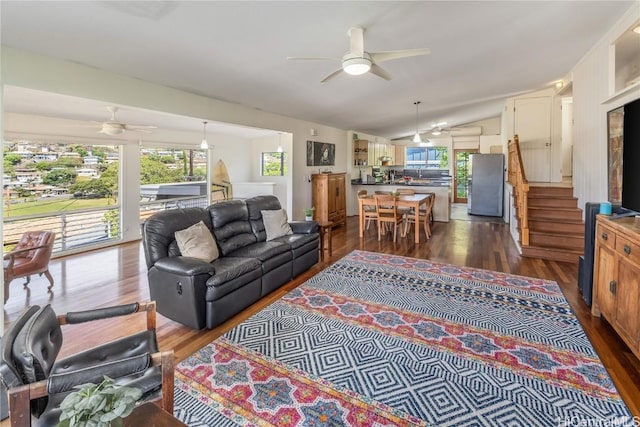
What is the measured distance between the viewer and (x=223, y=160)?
26.9ft

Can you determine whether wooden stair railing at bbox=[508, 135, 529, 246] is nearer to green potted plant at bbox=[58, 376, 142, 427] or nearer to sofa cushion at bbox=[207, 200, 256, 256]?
sofa cushion at bbox=[207, 200, 256, 256]

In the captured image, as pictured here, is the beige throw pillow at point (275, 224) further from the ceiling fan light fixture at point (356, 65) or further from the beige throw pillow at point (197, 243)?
the ceiling fan light fixture at point (356, 65)

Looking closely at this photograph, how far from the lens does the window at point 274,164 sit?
8531mm

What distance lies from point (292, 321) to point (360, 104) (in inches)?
182

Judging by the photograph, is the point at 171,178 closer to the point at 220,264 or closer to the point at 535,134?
the point at 220,264

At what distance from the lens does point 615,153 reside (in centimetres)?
375

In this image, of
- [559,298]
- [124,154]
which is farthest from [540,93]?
[124,154]

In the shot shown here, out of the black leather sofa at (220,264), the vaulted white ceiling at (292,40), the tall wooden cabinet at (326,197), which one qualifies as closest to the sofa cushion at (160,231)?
the black leather sofa at (220,264)

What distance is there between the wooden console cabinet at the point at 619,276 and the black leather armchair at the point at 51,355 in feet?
9.73

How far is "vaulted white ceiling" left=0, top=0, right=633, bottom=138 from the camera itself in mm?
2412

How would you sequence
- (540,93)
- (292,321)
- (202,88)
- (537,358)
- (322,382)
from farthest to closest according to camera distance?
(540,93) → (202,88) → (292,321) → (537,358) → (322,382)

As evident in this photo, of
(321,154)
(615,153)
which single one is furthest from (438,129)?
(615,153)

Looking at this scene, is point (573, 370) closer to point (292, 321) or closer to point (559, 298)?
point (559, 298)

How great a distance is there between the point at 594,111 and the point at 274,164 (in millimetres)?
6544
